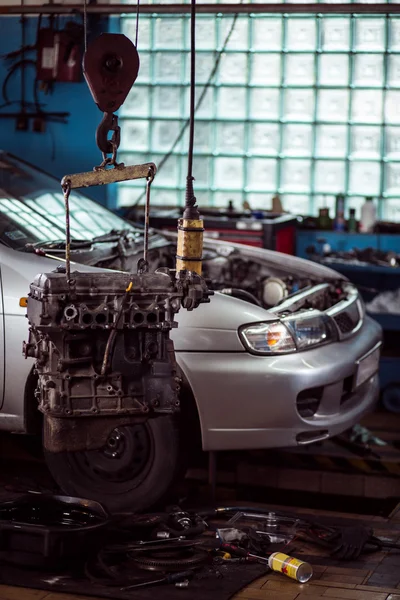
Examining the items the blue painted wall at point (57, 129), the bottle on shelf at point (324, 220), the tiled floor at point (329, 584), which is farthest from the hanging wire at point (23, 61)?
the tiled floor at point (329, 584)

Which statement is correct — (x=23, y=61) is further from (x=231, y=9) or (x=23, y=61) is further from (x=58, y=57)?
(x=231, y=9)

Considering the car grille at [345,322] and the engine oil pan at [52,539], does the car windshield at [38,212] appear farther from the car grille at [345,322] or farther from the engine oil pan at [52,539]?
the engine oil pan at [52,539]

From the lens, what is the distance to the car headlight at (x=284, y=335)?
4836 mm

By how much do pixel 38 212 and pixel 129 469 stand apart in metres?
1.60

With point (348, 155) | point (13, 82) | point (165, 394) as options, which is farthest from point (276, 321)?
point (13, 82)

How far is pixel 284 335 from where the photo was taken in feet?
16.1

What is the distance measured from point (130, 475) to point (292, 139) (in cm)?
434

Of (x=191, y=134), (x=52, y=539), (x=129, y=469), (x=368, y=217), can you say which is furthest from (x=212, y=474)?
(x=368, y=217)

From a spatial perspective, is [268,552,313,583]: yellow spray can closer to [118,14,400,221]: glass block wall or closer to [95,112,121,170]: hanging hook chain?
[95,112,121,170]: hanging hook chain

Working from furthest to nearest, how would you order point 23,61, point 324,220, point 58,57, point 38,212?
point 23,61 < point 58,57 < point 324,220 < point 38,212

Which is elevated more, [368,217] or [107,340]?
[368,217]

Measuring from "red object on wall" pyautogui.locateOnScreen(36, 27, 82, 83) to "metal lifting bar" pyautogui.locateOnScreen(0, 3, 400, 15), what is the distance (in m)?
1.01

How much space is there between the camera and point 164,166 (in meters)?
8.86

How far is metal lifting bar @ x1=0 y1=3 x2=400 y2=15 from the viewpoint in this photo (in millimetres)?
6645
